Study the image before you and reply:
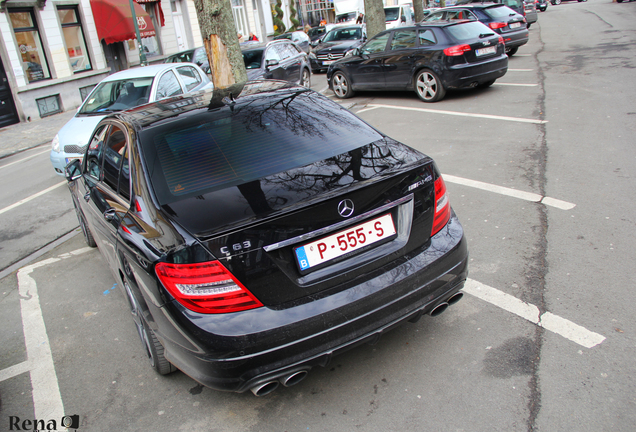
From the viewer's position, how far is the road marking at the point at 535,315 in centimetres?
307

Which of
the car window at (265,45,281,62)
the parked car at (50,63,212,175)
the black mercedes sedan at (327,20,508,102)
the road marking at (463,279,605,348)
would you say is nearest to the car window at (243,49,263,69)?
the car window at (265,45,281,62)

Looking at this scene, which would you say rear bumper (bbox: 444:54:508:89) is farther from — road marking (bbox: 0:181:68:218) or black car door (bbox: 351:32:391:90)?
road marking (bbox: 0:181:68:218)

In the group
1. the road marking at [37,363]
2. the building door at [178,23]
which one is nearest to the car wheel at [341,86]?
the road marking at [37,363]

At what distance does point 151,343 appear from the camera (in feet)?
10.1

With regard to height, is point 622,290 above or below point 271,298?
below

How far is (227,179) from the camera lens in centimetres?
278

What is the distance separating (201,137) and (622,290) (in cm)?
300

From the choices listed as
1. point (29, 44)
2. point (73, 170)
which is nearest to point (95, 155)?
point (73, 170)

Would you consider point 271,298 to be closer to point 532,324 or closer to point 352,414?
point 352,414

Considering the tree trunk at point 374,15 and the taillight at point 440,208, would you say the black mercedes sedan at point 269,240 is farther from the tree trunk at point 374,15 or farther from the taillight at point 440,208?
the tree trunk at point 374,15

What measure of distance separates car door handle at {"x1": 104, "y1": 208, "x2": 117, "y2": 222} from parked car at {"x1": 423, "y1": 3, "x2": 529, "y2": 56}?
45.5 feet

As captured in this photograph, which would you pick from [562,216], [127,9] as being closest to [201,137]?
[562,216]

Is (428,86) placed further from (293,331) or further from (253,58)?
(293,331)

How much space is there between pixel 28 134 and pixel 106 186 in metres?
13.0
